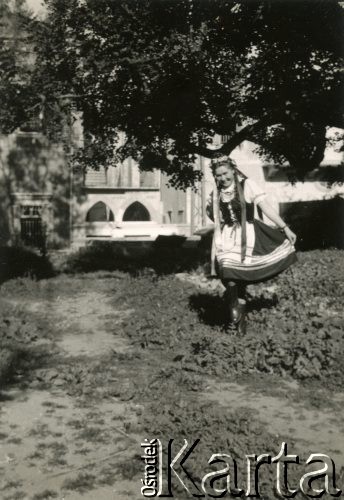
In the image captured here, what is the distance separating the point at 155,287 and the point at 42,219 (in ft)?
61.3

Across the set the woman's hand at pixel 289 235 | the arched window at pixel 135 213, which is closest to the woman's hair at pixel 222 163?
the woman's hand at pixel 289 235

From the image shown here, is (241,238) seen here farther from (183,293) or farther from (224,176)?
(183,293)

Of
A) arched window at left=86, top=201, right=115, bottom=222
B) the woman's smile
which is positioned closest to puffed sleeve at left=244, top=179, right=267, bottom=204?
the woman's smile

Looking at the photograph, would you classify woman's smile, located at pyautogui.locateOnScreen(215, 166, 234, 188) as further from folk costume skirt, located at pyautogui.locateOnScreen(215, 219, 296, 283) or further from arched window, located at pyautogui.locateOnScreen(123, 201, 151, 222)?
arched window, located at pyautogui.locateOnScreen(123, 201, 151, 222)

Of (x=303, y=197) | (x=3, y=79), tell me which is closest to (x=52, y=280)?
(x=3, y=79)

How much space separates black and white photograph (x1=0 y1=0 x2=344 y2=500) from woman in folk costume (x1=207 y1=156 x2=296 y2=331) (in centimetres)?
2

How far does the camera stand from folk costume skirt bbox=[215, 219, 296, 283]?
723cm

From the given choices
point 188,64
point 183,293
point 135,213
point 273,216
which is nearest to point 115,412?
point 273,216

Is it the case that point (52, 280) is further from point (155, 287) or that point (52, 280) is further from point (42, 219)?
point (42, 219)

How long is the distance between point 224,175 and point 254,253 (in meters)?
0.99

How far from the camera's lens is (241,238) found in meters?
7.28

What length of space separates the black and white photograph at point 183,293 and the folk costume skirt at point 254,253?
0.02 meters

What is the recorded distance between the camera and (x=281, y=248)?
7.32m

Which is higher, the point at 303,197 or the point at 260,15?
the point at 260,15
